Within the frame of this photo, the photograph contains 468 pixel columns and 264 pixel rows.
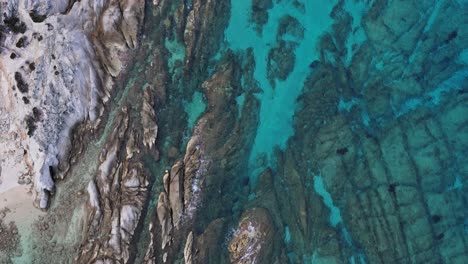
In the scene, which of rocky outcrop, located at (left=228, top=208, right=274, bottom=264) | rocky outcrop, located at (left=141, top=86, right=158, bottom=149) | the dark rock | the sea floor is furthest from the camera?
rocky outcrop, located at (left=141, top=86, right=158, bottom=149)

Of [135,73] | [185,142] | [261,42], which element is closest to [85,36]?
[135,73]

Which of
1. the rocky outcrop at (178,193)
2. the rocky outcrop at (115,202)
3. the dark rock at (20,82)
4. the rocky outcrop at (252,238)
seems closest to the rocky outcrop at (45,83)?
the dark rock at (20,82)

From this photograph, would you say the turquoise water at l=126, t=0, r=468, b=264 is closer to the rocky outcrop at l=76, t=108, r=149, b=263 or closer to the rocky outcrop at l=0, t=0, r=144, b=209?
the rocky outcrop at l=76, t=108, r=149, b=263

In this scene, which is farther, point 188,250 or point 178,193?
point 178,193

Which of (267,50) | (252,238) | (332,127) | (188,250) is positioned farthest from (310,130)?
(188,250)

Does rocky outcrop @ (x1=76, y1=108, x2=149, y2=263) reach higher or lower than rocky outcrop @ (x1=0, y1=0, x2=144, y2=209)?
lower

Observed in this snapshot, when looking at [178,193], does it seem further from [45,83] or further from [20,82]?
[20,82]

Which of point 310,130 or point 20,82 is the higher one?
point 20,82

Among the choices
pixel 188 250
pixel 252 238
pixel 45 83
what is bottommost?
pixel 188 250

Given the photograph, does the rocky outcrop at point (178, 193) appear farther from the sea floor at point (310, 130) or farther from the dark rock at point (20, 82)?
the dark rock at point (20, 82)

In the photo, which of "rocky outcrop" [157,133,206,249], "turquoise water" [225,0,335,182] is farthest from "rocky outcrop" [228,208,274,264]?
"rocky outcrop" [157,133,206,249]
